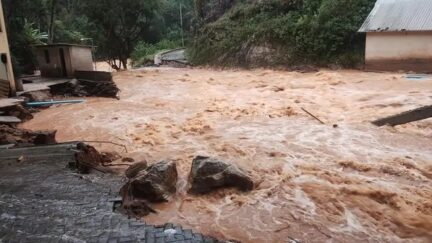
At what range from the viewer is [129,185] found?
566cm

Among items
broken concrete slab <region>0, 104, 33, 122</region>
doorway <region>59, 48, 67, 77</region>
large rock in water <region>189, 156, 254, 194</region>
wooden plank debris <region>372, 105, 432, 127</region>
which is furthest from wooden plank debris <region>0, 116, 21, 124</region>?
wooden plank debris <region>372, 105, 432, 127</region>

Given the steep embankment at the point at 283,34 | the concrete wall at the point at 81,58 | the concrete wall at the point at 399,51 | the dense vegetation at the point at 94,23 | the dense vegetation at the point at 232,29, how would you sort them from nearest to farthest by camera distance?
the concrete wall at the point at 399,51 → the concrete wall at the point at 81,58 → the steep embankment at the point at 283,34 → the dense vegetation at the point at 232,29 → the dense vegetation at the point at 94,23

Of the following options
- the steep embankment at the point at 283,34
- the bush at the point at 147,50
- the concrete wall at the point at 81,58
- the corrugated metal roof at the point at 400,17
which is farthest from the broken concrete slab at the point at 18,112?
the bush at the point at 147,50

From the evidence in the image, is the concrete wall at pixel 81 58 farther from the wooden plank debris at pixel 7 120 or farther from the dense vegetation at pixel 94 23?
the wooden plank debris at pixel 7 120

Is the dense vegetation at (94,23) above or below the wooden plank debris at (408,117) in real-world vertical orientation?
above

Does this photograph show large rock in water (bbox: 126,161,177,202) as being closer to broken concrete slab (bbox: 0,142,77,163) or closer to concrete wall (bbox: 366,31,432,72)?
broken concrete slab (bbox: 0,142,77,163)

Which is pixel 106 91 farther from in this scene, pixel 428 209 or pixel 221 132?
pixel 428 209

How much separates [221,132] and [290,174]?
330cm

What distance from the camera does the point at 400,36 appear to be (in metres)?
17.1

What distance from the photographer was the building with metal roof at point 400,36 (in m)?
16.6

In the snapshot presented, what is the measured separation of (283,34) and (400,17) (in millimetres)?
6406

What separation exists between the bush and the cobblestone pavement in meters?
26.4

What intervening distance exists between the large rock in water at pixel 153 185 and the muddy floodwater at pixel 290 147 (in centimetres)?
18

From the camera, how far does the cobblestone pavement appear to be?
3877 millimetres
